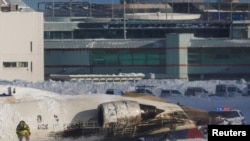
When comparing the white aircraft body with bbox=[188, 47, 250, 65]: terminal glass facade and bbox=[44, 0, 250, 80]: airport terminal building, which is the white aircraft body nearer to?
bbox=[44, 0, 250, 80]: airport terminal building

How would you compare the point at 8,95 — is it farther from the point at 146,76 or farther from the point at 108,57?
the point at 108,57

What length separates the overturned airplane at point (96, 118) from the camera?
29.3m

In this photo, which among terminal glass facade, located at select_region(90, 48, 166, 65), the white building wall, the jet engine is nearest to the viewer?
the jet engine

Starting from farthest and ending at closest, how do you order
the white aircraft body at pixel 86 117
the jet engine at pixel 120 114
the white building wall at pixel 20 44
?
the white building wall at pixel 20 44, the white aircraft body at pixel 86 117, the jet engine at pixel 120 114

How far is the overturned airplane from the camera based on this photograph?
2931 centimetres

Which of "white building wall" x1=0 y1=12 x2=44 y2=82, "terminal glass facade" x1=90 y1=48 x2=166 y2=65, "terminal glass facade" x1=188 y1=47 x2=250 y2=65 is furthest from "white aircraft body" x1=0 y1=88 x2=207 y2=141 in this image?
"terminal glass facade" x1=90 y1=48 x2=166 y2=65

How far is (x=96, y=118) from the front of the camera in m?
29.5

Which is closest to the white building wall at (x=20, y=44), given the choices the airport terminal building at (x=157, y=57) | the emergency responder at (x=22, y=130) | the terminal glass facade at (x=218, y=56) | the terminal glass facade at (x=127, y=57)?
the airport terminal building at (x=157, y=57)

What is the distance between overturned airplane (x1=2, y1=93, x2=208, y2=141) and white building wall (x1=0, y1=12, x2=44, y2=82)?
40.7 m

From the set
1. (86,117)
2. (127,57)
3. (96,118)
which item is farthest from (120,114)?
(127,57)

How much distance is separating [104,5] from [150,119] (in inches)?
4161

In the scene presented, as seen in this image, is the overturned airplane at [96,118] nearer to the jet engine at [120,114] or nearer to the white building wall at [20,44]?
the jet engine at [120,114]

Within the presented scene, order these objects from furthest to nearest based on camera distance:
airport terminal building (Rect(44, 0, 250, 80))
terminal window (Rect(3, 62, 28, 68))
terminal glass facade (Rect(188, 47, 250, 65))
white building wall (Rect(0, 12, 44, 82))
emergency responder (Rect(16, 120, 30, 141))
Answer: terminal glass facade (Rect(188, 47, 250, 65)) → airport terminal building (Rect(44, 0, 250, 80)) → terminal window (Rect(3, 62, 28, 68)) → white building wall (Rect(0, 12, 44, 82)) → emergency responder (Rect(16, 120, 30, 141))

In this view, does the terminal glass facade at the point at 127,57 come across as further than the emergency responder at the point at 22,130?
Yes
